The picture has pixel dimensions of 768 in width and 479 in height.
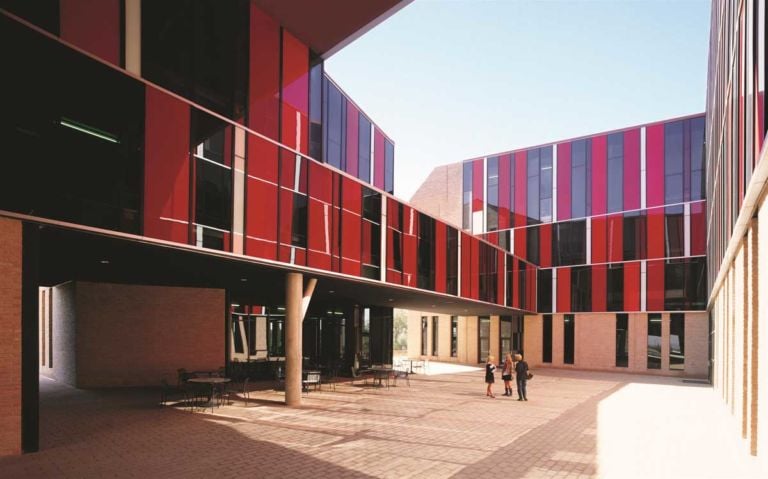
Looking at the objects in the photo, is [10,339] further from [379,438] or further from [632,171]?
[632,171]

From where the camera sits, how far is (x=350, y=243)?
19516 mm

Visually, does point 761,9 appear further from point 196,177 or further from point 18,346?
point 18,346

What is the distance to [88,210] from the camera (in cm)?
1130

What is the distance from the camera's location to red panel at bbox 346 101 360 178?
29.1 m

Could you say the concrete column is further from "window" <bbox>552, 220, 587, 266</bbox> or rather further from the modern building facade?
"window" <bbox>552, 220, 587, 266</bbox>

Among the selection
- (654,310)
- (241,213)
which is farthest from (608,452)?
(654,310)

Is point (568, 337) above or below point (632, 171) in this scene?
below

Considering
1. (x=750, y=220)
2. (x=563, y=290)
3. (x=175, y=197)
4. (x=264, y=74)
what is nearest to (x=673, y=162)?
(x=563, y=290)

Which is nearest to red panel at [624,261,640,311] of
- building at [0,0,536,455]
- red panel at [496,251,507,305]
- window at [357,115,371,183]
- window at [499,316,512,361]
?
window at [499,316,512,361]

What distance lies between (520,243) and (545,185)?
4968 millimetres

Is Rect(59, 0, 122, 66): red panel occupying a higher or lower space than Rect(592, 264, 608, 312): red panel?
higher

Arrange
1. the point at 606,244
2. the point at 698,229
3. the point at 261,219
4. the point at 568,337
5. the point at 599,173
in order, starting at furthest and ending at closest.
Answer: the point at 568,337 < the point at 599,173 < the point at 606,244 < the point at 698,229 < the point at 261,219

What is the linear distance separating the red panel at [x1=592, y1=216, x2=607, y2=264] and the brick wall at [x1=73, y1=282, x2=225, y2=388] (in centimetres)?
2822

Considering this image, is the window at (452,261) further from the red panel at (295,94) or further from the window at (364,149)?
the red panel at (295,94)
